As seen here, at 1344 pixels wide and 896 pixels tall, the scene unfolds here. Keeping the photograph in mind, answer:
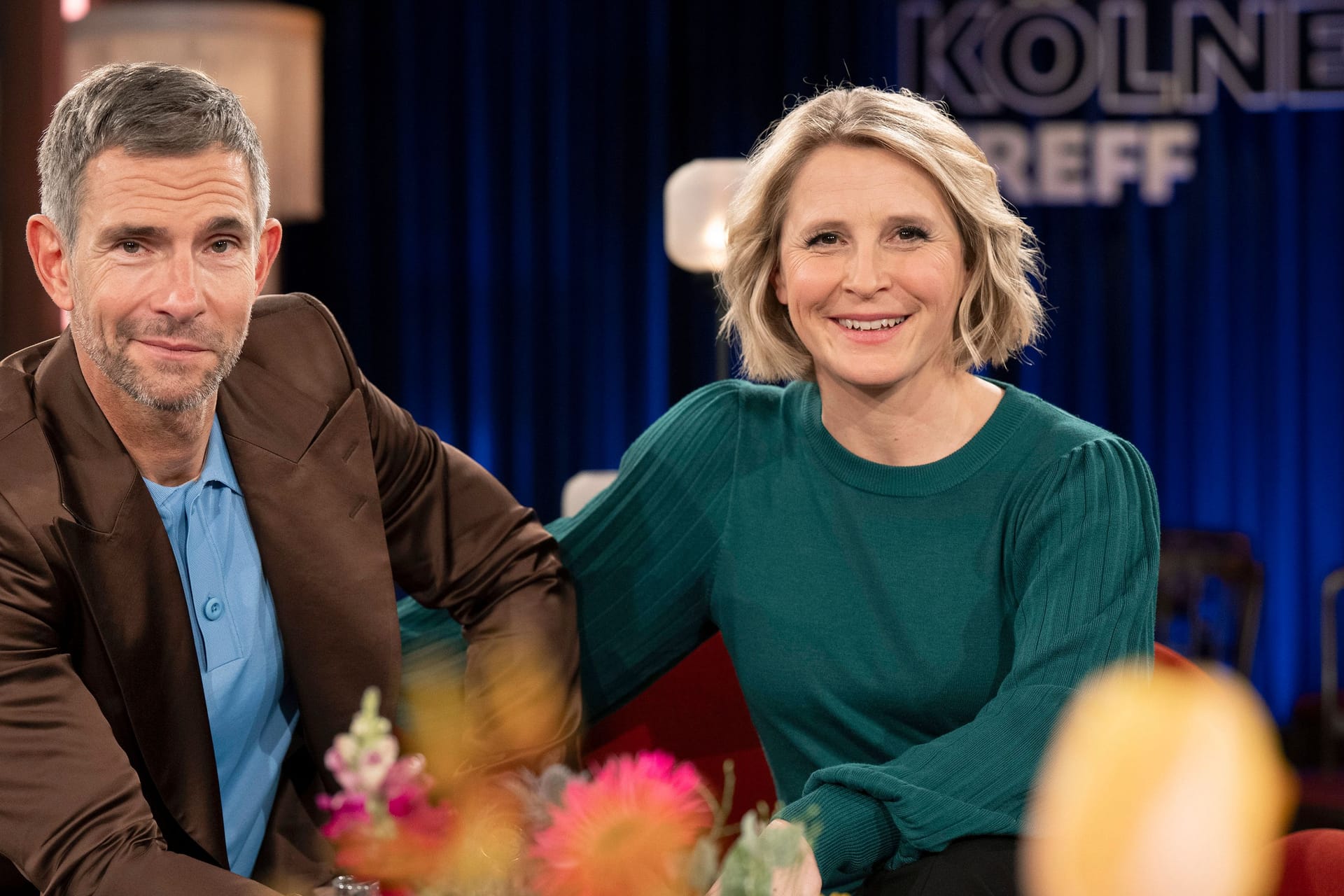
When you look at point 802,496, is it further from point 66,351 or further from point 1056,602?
point 66,351

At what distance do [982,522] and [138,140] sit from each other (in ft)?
3.34

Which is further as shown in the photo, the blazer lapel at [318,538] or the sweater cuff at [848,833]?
the blazer lapel at [318,538]

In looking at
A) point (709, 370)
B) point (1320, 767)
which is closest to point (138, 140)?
point (709, 370)

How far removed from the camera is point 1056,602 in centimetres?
149

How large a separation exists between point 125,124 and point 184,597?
0.49 metres

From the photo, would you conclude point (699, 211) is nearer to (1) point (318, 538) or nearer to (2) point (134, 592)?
(1) point (318, 538)

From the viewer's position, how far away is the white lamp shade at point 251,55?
4387mm

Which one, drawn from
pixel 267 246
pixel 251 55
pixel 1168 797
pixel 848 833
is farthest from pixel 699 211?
pixel 1168 797

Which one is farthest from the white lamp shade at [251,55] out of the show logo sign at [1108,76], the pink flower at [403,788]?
the pink flower at [403,788]

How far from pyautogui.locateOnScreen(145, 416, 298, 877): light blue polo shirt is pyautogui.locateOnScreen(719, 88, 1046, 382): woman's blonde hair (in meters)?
0.71

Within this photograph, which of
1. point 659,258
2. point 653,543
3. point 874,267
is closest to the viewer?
point 874,267

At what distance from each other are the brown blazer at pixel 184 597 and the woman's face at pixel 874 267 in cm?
46

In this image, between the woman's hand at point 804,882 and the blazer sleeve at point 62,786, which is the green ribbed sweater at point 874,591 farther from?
the blazer sleeve at point 62,786

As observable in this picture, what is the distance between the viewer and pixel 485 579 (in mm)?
1715
